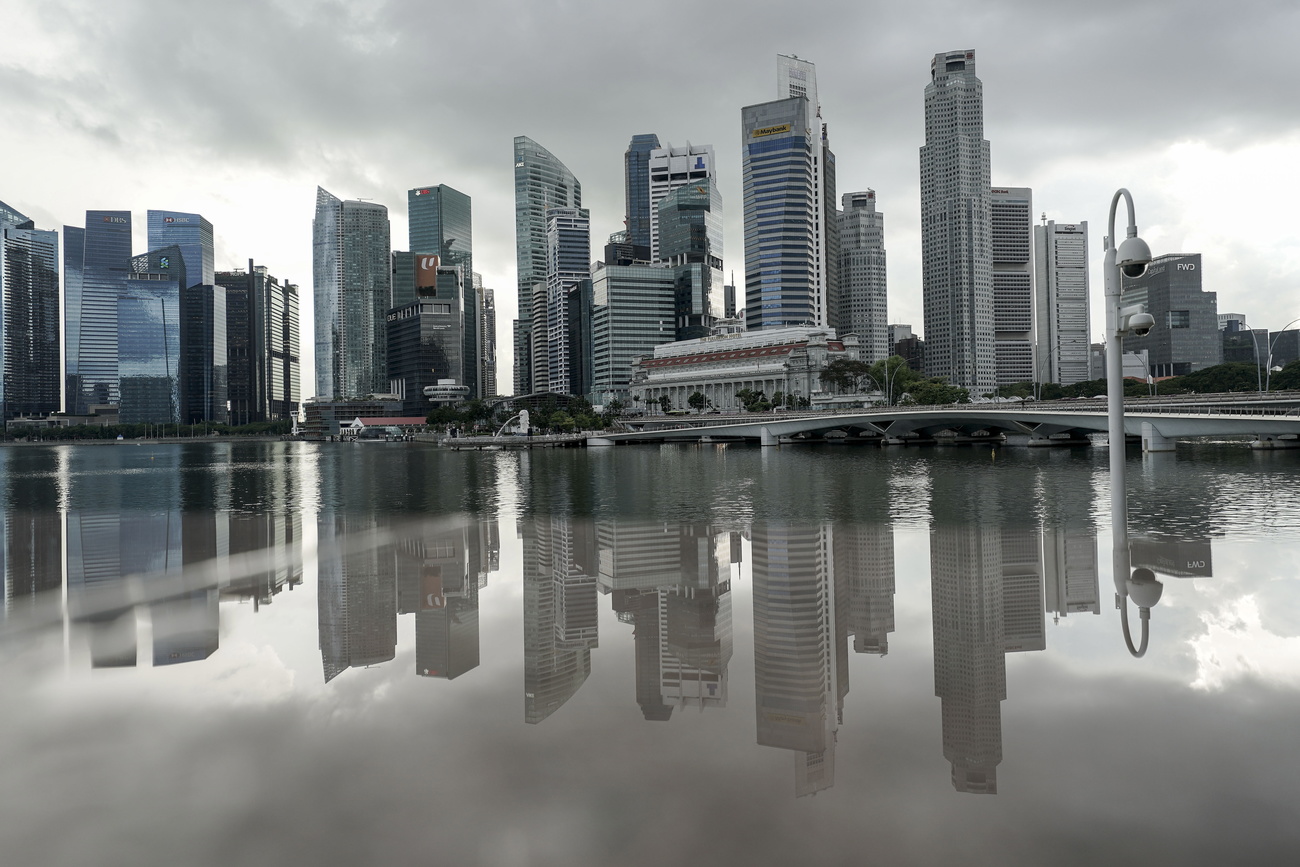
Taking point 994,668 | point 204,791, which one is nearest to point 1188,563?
point 994,668

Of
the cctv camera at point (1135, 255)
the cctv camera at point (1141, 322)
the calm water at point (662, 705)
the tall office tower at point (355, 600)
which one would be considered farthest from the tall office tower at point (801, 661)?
the cctv camera at point (1135, 255)

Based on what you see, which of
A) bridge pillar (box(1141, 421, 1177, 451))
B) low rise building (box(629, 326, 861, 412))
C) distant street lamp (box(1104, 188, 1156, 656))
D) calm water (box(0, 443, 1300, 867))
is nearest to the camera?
calm water (box(0, 443, 1300, 867))

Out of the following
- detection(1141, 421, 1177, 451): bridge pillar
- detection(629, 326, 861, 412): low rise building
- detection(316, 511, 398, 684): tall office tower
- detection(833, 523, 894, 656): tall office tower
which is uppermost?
detection(629, 326, 861, 412): low rise building

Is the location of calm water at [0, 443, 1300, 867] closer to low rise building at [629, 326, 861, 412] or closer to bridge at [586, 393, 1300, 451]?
bridge at [586, 393, 1300, 451]

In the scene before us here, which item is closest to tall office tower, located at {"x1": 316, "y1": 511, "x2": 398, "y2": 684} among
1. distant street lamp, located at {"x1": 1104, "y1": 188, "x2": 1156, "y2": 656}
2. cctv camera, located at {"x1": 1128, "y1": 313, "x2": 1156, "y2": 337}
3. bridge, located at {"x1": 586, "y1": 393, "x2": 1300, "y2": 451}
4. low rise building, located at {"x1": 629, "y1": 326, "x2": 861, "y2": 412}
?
distant street lamp, located at {"x1": 1104, "y1": 188, "x2": 1156, "y2": 656}

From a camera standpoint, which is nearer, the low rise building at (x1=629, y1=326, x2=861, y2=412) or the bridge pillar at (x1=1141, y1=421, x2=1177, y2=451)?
the bridge pillar at (x1=1141, y1=421, x2=1177, y2=451)

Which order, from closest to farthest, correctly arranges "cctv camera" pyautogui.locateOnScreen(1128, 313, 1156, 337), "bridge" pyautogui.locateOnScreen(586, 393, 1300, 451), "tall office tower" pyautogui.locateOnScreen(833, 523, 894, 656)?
"tall office tower" pyautogui.locateOnScreen(833, 523, 894, 656)
"cctv camera" pyautogui.locateOnScreen(1128, 313, 1156, 337)
"bridge" pyautogui.locateOnScreen(586, 393, 1300, 451)

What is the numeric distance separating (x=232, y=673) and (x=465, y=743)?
16.8 feet

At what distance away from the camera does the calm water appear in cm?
645

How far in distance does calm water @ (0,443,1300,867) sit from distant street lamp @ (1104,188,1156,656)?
81cm

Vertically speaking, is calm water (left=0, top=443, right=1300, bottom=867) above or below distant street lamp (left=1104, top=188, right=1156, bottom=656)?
below

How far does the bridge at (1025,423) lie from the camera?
65125 millimetres

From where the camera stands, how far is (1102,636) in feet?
38.9

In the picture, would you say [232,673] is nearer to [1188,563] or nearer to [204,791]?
[204,791]
